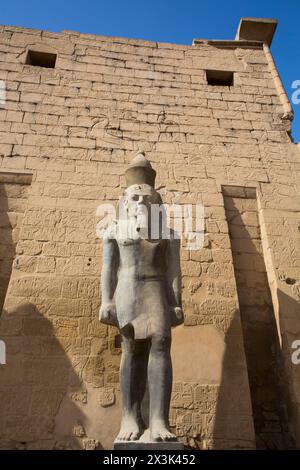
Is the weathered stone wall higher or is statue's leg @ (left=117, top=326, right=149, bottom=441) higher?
the weathered stone wall

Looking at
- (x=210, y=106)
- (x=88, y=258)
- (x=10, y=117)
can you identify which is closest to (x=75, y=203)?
(x=88, y=258)

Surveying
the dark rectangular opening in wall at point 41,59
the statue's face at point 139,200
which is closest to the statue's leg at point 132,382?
the statue's face at point 139,200

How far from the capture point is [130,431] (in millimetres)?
2574

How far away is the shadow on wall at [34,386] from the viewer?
3453 millimetres

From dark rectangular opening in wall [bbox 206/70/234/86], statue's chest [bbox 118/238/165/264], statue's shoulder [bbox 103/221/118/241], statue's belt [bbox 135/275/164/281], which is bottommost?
statue's belt [bbox 135/275/164/281]

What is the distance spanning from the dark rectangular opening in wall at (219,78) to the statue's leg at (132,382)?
512cm

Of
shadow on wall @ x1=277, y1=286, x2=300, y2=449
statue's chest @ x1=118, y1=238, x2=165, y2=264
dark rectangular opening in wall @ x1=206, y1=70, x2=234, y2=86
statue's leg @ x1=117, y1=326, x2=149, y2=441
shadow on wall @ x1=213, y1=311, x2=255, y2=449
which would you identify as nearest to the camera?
statue's leg @ x1=117, y1=326, x2=149, y2=441

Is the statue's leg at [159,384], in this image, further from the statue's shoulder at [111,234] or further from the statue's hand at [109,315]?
the statue's shoulder at [111,234]

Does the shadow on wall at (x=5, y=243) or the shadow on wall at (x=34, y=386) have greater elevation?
the shadow on wall at (x=5, y=243)

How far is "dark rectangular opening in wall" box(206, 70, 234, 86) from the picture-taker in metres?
6.50

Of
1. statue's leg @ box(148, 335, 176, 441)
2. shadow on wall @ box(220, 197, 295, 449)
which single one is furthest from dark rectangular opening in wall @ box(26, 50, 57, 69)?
statue's leg @ box(148, 335, 176, 441)

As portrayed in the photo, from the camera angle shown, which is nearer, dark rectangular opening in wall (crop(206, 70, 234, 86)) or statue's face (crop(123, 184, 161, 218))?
statue's face (crop(123, 184, 161, 218))

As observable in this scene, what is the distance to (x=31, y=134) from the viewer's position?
17.4ft

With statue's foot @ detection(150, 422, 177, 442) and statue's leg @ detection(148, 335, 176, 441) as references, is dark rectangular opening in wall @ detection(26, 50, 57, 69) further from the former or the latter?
statue's foot @ detection(150, 422, 177, 442)
